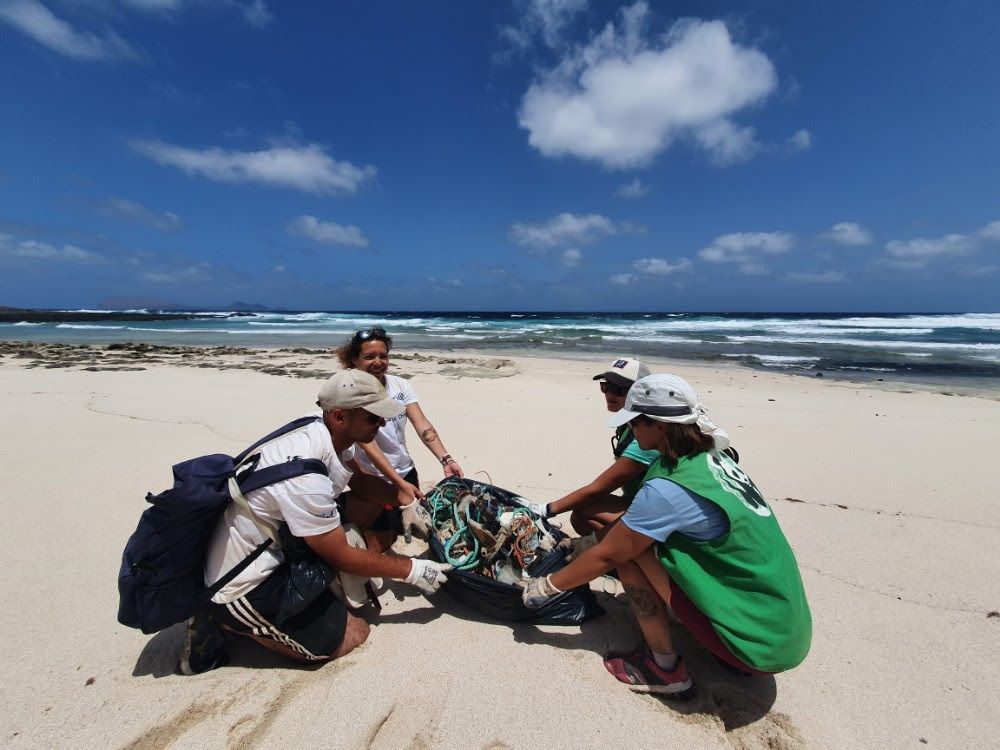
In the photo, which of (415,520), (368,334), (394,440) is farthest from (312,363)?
(415,520)

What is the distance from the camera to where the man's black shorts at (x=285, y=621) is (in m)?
1.99

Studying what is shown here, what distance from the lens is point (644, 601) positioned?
211cm

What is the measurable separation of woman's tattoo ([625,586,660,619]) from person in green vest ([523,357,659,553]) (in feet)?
2.06

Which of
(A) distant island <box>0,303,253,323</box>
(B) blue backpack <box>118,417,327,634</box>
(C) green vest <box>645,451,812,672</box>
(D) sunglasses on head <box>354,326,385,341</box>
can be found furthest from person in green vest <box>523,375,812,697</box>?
(A) distant island <box>0,303,253,323</box>

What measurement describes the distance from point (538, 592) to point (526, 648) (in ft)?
1.08

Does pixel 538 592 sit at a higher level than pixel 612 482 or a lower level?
lower

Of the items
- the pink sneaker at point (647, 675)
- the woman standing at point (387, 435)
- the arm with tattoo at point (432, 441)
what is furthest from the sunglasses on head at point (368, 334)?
the pink sneaker at point (647, 675)

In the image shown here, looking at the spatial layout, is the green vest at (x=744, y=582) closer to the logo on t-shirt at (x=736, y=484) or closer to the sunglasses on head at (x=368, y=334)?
the logo on t-shirt at (x=736, y=484)

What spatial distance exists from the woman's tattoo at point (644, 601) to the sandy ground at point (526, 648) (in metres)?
0.36

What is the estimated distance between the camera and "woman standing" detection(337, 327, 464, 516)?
3217 mm

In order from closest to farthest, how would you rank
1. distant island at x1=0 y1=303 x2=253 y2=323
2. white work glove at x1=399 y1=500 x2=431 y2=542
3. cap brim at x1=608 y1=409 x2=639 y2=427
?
cap brim at x1=608 y1=409 x2=639 y2=427 < white work glove at x1=399 y1=500 x2=431 y2=542 < distant island at x1=0 y1=303 x2=253 y2=323

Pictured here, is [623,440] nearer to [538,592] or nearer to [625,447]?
[625,447]

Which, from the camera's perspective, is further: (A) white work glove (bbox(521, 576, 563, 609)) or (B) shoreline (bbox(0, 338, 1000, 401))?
(B) shoreline (bbox(0, 338, 1000, 401))

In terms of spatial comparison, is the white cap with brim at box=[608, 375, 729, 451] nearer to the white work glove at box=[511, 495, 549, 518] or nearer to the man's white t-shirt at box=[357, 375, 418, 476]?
the white work glove at box=[511, 495, 549, 518]
